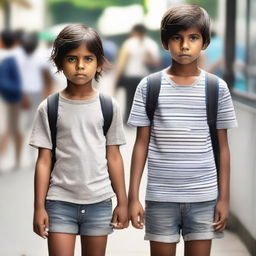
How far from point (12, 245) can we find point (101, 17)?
15335 millimetres

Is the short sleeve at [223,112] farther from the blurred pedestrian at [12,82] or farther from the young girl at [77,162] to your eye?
the blurred pedestrian at [12,82]

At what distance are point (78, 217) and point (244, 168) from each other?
2.99 meters

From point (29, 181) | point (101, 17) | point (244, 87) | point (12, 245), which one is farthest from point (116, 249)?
point (101, 17)

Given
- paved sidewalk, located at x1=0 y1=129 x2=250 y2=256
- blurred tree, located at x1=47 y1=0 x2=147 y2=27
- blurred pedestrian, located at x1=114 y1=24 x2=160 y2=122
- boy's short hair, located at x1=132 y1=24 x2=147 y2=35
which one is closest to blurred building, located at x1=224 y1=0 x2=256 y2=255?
paved sidewalk, located at x1=0 y1=129 x2=250 y2=256

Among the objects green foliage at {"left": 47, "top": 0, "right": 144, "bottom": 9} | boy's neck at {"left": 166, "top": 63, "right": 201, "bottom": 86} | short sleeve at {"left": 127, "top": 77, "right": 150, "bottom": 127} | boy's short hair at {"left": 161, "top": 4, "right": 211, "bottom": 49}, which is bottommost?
green foliage at {"left": 47, "top": 0, "right": 144, "bottom": 9}

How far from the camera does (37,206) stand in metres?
4.05

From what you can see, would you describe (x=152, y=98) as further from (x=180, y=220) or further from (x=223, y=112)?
(x=180, y=220)

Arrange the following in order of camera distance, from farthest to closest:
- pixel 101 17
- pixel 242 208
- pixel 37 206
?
pixel 101 17
pixel 242 208
pixel 37 206

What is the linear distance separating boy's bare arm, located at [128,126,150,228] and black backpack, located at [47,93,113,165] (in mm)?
138

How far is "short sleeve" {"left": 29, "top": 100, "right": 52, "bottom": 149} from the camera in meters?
4.08

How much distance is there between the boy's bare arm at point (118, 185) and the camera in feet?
13.5

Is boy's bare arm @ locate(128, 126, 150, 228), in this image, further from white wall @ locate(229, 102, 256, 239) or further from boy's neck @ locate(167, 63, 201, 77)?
white wall @ locate(229, 102, 256, 239)

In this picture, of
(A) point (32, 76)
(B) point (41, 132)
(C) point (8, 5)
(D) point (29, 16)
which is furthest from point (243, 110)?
(C) point (8, 5)

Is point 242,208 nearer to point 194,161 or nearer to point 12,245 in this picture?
point 12,245
